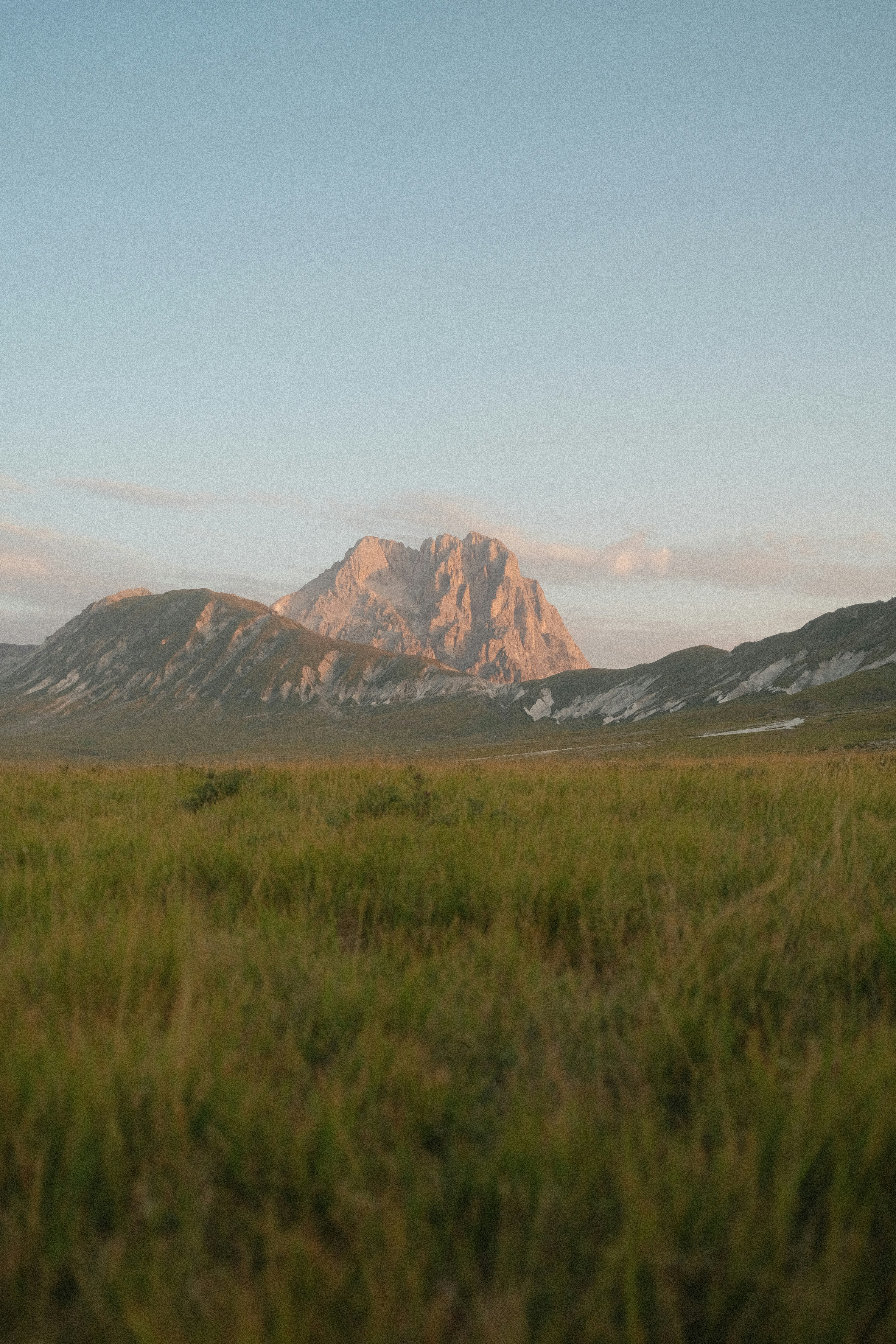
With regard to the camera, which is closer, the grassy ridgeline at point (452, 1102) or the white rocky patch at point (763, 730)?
the grassy ridgeline at point (452, 1102)

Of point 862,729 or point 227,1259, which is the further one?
point 862,729

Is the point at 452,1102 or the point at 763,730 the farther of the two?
the point at 763,730

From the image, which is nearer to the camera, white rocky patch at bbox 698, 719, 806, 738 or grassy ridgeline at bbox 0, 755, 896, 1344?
grassy ridgeline at bbox 0, 755, 896, 1344

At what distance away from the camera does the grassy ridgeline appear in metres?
1.73

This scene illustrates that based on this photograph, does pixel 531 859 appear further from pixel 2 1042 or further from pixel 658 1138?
pixel 2 1042

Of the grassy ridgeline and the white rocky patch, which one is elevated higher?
the grassy ridgeline

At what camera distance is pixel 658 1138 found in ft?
7.52

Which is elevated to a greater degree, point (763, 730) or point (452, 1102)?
point (452, 1102)

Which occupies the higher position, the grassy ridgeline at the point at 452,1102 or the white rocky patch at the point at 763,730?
the grassy ridgeline at the point at 452,1102

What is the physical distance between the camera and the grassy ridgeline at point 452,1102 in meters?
1.73

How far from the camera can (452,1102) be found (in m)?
2.49

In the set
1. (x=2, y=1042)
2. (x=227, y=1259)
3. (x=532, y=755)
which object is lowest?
(x=532, y=755)

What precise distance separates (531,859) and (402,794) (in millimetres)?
2888

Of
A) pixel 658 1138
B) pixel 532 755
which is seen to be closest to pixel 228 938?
pixel 658 1138
